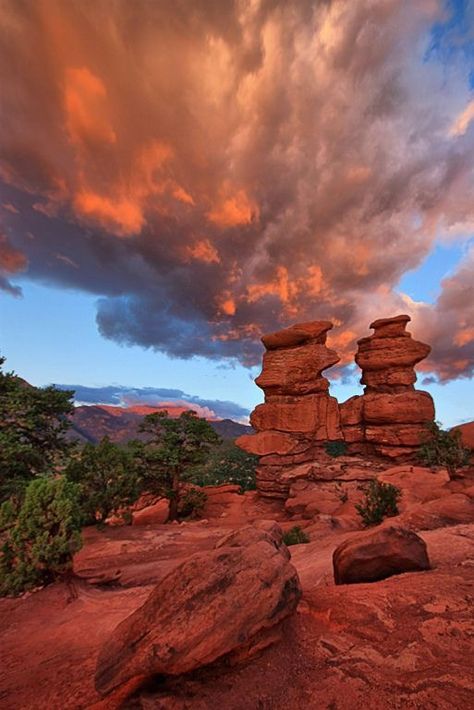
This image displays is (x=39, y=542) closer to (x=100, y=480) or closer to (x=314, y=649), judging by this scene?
(x=314, y=649)

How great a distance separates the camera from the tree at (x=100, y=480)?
22609mm

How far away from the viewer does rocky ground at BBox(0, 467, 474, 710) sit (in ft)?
14.9

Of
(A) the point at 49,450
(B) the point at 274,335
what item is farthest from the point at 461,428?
(A) the point at 49,450

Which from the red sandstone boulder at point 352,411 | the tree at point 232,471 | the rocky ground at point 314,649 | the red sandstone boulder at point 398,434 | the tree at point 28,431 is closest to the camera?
the rocky ground at point 314,649

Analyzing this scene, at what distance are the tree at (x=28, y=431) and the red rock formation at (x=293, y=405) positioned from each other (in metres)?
21.1

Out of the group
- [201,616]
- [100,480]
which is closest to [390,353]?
[100,480]

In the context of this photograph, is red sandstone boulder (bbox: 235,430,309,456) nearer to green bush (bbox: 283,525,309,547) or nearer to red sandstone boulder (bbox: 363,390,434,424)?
red sandstone boulder (bbox: 363,390,434,424)

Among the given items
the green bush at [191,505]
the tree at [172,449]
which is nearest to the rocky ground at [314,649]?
the tree at [172,449]

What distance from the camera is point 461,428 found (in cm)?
2931

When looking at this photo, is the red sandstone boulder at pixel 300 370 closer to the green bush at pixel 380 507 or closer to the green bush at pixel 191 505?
the green bush at pixel 191 505

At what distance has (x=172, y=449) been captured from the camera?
2831cm

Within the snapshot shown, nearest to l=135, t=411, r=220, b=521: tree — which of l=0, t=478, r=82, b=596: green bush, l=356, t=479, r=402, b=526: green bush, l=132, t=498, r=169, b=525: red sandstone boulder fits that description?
l=132, t=498, r=169, b=525: red sandstone boulder

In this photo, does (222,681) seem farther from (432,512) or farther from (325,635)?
(432,512)

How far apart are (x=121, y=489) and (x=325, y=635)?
20.4 metres
